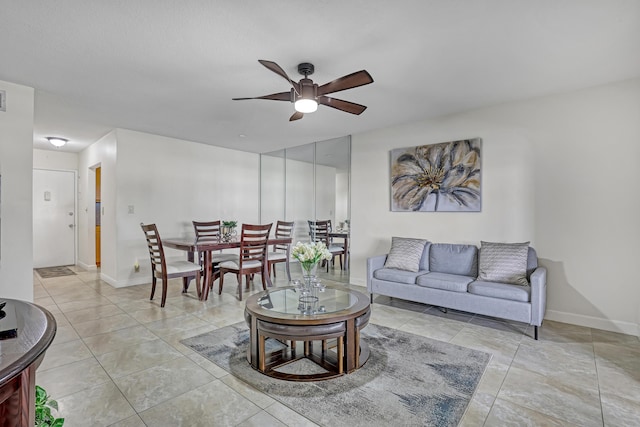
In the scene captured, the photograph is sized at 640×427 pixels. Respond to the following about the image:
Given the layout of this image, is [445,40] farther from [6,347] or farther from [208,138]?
[208,138]

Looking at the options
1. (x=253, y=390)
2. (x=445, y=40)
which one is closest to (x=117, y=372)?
(x=253, y=390)

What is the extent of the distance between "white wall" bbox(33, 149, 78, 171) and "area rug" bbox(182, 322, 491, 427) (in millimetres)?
6095

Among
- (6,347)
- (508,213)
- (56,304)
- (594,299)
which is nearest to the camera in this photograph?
(6,347)

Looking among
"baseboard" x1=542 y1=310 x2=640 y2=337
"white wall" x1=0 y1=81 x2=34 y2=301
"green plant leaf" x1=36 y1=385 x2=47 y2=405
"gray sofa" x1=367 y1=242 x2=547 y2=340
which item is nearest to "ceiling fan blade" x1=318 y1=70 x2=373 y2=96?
"gray sofa" x1=367 y1=242 x2=547 y2=340

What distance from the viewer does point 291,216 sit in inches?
258

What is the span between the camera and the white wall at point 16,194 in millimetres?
3154

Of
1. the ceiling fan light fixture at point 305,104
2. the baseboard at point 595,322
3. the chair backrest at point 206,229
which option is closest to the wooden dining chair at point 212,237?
the chair backrest at point 206,229

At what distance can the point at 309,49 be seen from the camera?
8.46ft

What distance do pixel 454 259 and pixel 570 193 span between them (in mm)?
1375

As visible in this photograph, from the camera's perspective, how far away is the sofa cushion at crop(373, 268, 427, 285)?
378cm

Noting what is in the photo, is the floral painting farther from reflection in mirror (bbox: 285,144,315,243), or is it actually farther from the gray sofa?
reflection in mirror (bbox: 285,144,315,243)

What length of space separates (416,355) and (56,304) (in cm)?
439

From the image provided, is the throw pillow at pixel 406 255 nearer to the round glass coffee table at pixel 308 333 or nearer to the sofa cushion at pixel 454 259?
the sofa cushion at pixel 454 259

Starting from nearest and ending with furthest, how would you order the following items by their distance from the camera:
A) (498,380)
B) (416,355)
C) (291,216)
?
(498,380) < (416,355) < (291,216)
